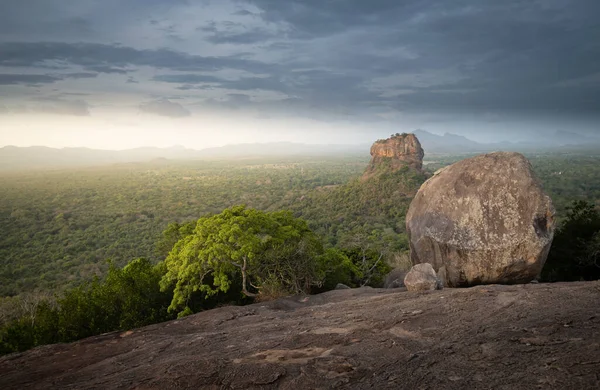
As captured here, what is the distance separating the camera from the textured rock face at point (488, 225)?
1253 cm

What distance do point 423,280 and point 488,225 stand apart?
3.39 m

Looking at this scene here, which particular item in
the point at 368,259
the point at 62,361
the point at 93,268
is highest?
Answer: the point at 62,361

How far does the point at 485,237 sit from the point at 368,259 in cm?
1608

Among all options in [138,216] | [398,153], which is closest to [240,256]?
[138,216]

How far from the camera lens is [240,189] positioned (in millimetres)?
115688

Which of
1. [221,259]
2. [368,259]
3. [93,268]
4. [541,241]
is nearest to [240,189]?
[93,268]

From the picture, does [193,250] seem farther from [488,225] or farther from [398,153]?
[398,153]

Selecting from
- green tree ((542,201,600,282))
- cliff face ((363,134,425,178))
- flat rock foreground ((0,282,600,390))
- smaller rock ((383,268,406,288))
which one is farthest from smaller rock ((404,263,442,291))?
cliff face ((363,134,425,178))

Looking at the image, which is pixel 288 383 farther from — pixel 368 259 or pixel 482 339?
pixel 368 259

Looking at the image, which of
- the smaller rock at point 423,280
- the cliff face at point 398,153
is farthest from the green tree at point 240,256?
A: the cliff face at point 398,153

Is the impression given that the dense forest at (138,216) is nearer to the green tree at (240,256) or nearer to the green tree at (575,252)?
the green tree at (240,256)

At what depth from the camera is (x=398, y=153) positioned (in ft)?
295

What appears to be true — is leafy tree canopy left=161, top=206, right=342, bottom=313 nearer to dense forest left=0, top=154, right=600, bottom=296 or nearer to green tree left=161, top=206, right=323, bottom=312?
green tree left=161, top=206, right=323, bottom=312

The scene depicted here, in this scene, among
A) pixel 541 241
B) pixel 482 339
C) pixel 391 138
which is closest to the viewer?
pixel 482 339
